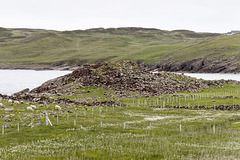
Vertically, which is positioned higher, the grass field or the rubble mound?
the rubble mound

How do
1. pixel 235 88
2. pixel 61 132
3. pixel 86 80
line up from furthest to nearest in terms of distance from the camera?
1. pixel 235 88
2. pixel 86 80
3. pixel 61 132

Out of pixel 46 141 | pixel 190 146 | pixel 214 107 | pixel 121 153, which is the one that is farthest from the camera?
pixel 214 107

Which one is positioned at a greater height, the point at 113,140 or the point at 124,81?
the point at 124,81

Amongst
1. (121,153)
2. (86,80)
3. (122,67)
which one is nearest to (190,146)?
(121,153)

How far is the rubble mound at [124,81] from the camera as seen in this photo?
→ 91.2 meters

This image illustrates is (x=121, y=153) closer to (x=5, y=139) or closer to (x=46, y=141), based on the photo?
(x=46, y=141)

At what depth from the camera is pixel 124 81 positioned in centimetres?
9419

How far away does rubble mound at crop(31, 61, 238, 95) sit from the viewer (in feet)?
299

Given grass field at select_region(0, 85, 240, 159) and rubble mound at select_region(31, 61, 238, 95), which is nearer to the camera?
grass field at select_region(0, 85, 240, 159)

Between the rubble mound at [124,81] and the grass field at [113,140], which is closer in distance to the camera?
the grass field at [113,140]

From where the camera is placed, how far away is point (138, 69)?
346 ft

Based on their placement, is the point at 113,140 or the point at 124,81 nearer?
the point at 113,140

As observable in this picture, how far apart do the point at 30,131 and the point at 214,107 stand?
43.9m

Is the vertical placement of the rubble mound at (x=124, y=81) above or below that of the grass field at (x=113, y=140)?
above
